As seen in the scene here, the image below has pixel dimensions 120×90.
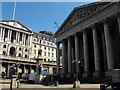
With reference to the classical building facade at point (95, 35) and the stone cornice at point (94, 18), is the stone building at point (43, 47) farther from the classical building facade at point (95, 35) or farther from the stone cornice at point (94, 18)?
the stone cornice at point (94, 18)

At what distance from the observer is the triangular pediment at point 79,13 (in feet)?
151

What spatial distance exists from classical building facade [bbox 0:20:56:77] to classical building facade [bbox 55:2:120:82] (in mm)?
22766

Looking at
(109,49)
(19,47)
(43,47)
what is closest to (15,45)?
(19,47)

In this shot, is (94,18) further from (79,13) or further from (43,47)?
(43,47)

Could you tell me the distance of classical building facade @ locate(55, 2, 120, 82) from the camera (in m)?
38.4

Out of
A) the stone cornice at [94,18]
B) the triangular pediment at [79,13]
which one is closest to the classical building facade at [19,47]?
the triangular pediment at [79,13]

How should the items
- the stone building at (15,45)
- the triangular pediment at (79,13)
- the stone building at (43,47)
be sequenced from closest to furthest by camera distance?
1. the triangular pediment at (79,13)
2. the stone building at (15,45)
3. the stone building at (43,47)

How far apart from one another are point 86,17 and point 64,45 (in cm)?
1504

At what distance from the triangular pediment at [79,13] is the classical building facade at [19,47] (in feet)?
79.7

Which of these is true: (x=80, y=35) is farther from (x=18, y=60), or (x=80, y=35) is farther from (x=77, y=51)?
(x=18, y=60)

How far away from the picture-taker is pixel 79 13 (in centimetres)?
5231

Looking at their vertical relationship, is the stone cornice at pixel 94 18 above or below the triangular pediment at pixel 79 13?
below

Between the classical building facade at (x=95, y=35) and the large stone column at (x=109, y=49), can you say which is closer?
the large stone column at (x=109, y=49)

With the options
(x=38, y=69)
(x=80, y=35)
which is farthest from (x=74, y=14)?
(x=38, y=69)
